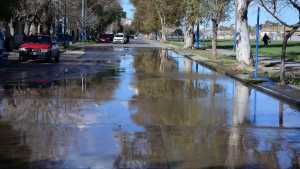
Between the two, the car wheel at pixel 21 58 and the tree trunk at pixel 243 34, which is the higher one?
the tree trunk at pixel 243 34

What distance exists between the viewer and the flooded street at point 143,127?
8.63 metres

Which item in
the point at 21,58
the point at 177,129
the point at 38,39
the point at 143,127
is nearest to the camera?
the point at 177,129

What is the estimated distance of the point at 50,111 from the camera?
13.4m

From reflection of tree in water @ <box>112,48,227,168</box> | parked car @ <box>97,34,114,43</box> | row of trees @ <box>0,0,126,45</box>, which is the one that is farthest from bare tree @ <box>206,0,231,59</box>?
parked car @ <box>97,34,114,43</box>

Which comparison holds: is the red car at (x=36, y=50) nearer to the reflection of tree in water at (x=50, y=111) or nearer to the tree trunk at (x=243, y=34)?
the tree trunk at (x=243, y=34)

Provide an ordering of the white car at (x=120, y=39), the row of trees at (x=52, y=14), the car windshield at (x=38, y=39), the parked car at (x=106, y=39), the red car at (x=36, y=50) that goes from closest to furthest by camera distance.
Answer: the red car at (x=36, y=50) < the car windshield at (x=38, y=39) < the row of trees at (x=52, y=14) < the white car at (x=120, y=39) < the parked car at (x=106, y=39)

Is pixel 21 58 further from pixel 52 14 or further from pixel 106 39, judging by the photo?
pixel 106 39

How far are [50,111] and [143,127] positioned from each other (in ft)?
9.30

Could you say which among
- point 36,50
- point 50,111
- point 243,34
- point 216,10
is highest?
point 216,10

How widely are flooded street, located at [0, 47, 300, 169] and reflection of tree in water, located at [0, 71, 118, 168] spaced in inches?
0.7

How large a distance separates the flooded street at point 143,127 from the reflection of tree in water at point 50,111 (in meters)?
0.02

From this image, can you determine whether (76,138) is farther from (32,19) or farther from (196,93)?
(32,19)

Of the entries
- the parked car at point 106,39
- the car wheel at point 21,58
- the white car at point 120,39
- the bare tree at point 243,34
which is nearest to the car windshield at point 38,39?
the car wheel at point 21,58

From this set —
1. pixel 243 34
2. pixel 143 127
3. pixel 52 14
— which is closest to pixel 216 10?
pixel 243 34
